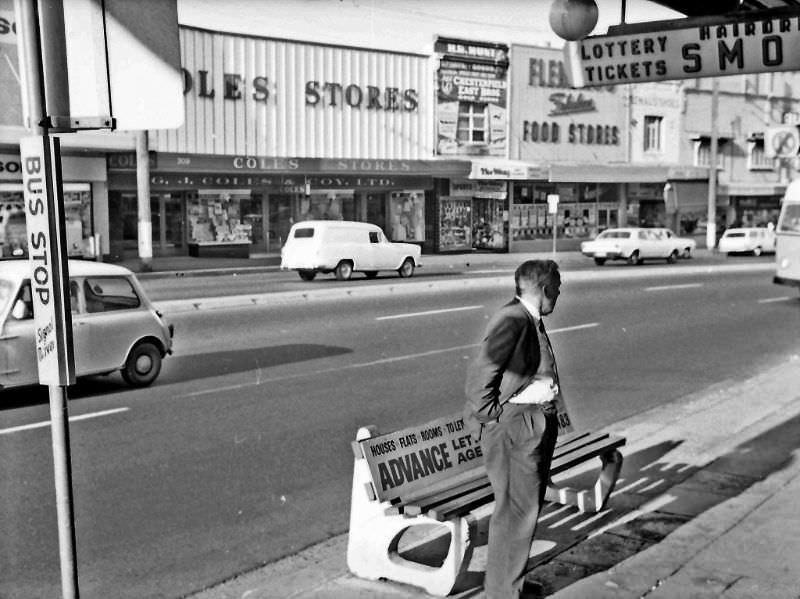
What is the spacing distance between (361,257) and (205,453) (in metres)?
15.3

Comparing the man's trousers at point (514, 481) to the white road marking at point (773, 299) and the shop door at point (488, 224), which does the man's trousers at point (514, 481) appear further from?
the shop door at point (488, 224)

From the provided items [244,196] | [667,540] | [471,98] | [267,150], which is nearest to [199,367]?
[667,540]

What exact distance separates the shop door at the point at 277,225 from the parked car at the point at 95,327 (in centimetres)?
1440

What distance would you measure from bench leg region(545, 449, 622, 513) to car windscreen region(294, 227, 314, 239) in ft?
52.1

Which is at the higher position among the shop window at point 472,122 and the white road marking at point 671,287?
the shop window at point 472,122

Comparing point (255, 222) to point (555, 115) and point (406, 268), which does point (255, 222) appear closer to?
point (406, 268)

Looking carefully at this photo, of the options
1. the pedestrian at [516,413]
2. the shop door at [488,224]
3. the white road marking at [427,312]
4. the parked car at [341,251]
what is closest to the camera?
the pedestrian at [516,413]

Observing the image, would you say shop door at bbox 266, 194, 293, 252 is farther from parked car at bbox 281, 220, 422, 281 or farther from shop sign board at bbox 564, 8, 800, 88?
shop sign board at bbox 564, 8, 800, 88

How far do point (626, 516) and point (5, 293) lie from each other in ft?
22.7

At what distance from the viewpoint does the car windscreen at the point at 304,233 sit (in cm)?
2219

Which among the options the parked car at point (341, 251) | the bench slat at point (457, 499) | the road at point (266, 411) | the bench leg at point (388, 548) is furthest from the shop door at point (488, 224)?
the bench leg at point (388, 548)

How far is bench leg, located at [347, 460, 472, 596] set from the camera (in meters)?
5.11

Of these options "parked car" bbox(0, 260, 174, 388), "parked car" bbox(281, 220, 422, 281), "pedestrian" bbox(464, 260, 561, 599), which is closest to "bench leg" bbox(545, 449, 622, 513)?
"pedestrian" bbox(464, 260, 561, 599)

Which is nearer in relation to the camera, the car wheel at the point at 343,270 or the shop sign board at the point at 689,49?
the shop sign board at the point at 689,49
